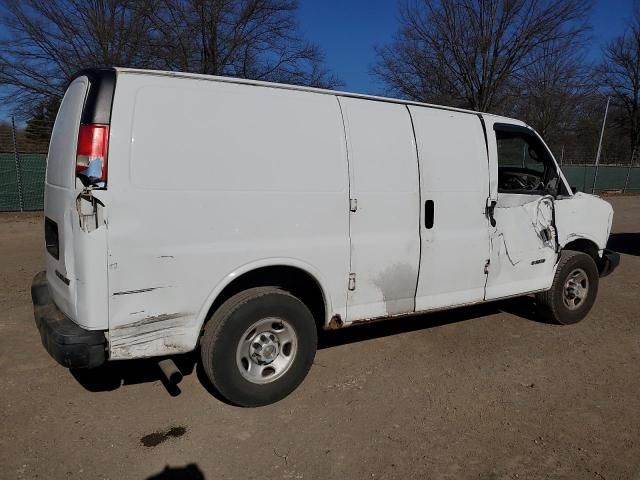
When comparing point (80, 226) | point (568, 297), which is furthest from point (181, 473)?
point (568, 297)

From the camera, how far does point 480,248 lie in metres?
4.42

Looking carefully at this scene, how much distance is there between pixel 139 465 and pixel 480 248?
3.15 m

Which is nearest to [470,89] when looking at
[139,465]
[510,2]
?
[510,2]

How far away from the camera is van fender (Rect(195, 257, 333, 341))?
3.21m

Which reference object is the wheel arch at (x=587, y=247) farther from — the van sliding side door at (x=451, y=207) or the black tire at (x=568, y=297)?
the van sliding side door at (x=451, y=207)

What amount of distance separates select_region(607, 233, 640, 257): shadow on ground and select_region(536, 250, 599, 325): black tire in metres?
4.91

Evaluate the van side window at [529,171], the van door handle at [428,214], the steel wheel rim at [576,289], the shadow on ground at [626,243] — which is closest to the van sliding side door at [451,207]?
the van door handle at [428,214]

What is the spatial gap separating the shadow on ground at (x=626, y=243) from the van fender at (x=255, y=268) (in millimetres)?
8198

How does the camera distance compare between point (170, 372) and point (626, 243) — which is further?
point (626, 243)

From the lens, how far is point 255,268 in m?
3.33

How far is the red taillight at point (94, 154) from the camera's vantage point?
2.81m

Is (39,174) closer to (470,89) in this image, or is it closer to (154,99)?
(154,99)

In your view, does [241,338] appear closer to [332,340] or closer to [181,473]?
[181,473]

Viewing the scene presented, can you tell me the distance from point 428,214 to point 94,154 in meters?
2.51
